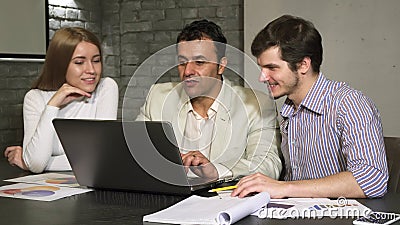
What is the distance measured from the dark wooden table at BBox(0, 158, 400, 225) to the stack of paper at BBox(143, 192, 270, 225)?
0.03 metres

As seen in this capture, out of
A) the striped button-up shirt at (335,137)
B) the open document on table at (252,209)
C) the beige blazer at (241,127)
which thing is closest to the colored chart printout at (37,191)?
the open document on table at (252,209)

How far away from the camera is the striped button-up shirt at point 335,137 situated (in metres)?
1.78

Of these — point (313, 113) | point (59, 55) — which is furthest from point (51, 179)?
point (313, 113)

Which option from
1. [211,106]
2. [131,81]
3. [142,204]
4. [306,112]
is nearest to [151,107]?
[211,106]

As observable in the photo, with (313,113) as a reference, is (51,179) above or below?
below

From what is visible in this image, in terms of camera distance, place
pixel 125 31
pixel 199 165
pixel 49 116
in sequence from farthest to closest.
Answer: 1. pixel 125 31
2. pixel 49 116
3. pixel 199 165

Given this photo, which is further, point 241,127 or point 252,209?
point 241,127

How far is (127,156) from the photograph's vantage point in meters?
1.70

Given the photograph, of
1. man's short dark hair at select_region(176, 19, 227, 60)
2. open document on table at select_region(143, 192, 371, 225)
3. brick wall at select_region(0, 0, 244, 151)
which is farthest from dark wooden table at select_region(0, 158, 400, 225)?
brick wall at select_region(0, 0, 244, 151)

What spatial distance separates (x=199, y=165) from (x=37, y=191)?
50cm

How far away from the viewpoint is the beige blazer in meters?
2.09

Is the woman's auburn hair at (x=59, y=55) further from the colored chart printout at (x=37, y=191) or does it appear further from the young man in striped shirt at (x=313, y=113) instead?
the young man in striped shirt at (x=313, y=113)

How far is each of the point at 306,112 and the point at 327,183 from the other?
1.37 feet

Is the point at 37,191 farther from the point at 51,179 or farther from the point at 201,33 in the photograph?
the point at 201,33
